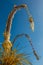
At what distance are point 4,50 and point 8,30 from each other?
49 cm

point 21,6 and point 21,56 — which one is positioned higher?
point 21,6

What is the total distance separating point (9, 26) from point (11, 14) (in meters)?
0.33

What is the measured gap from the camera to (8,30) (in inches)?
750

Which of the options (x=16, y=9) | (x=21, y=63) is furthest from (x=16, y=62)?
(x=16, y=9)

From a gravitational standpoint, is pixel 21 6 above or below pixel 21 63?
above

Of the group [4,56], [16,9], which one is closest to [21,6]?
[16,9]

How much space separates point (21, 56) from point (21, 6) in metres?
1.24

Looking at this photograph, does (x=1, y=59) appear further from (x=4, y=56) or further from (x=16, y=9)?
(x=16, y=9)

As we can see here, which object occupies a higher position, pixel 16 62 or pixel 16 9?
pixel 16 9

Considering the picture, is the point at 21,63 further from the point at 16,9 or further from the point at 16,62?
the point at 16,9

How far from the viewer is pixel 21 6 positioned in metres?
19.4

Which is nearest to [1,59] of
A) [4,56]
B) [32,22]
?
[4,56]

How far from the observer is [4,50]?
62.2ft

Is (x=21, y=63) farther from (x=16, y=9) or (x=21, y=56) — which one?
(x=16, y=9)
